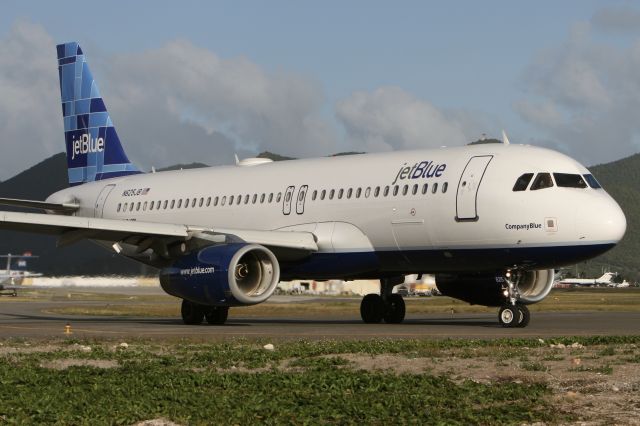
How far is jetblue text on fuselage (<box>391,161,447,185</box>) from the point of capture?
26.7 meters

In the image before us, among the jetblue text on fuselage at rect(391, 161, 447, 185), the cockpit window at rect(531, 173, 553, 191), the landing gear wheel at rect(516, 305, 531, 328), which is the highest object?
the jetblue text on fuselage at rect(391, 161, 447, 185)

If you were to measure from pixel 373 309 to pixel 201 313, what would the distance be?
4.87m

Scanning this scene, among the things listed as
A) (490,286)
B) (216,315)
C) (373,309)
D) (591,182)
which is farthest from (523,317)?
(216,315)

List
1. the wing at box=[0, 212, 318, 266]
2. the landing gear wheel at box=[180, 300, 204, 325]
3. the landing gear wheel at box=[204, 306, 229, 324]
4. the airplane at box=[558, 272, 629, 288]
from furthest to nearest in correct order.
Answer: the airplane at box=[558, 272, 629, 288] < the landing gear wheel at box=[204, 306, 229, 324] < the landing gear wheel at box=[180, 300, 204, 325] < the wing at box=[0, 212, 318, 266]

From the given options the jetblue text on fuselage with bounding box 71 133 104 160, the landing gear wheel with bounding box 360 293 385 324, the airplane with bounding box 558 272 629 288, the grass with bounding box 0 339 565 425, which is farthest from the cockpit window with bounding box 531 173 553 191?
the airplane with bounding box 558 272 629 288

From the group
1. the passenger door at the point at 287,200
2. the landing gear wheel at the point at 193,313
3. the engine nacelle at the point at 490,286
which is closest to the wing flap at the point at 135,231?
the passenger door at the point at 287,200

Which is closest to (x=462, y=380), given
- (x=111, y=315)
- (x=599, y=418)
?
(x=599, y=418)

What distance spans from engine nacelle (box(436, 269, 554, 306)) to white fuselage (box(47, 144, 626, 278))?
89.3 inches

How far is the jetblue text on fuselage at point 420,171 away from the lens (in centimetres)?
2666

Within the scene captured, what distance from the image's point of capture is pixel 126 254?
33.9 meters

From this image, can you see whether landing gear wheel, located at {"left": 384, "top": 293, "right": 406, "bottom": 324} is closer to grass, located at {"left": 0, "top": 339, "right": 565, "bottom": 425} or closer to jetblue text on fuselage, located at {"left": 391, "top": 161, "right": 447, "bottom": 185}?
jetblue text on fuselage, located at {"left": 391, "top": 161, "right": 447, "bottom": 185}

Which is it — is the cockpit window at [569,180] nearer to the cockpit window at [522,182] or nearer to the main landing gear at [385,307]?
the cockpit window at [522,182]

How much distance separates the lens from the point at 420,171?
89.0 ft

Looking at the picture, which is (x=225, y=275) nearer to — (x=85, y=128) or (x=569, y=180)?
(x=569, y=180)
